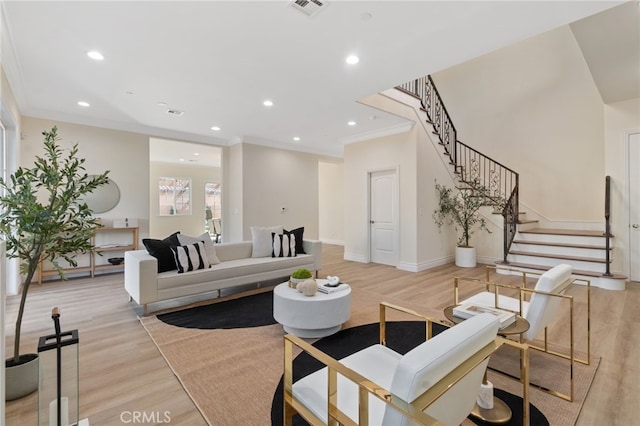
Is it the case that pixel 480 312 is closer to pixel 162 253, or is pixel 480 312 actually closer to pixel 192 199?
pixel 162 253

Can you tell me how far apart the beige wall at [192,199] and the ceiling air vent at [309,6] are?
8.57 meters

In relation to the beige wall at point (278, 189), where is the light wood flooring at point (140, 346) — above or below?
below

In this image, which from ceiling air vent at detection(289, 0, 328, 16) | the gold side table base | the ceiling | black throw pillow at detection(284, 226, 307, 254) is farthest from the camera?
black throw pillow at detection(284, 226, 307, 254)

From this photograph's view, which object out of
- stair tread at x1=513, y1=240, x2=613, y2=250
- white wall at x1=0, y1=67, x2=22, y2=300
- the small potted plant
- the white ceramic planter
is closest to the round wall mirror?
white wall at x1=0, y1=67, x2=22, y2=300

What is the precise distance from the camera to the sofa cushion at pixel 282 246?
4.77 metres

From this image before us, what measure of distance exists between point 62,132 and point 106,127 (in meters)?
0.66

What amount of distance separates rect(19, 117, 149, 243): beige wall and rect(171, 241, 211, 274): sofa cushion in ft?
9.20

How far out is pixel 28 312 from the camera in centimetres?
352

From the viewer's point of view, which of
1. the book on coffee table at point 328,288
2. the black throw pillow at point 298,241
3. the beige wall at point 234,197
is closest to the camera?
the book on coffee table at point 328,288

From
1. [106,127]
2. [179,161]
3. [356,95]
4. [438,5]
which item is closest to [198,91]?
[356,95]

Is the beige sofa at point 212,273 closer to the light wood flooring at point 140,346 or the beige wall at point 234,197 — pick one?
the light wood flooring at point 140,346

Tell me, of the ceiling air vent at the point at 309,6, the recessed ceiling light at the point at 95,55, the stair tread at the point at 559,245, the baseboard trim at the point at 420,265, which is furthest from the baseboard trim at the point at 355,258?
the recessed ceiling light at the point at 95,55

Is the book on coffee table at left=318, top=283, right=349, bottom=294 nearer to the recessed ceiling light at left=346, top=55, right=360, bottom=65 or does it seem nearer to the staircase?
the recessed ceiling light at left=346, top=55, right=360, bottom=65

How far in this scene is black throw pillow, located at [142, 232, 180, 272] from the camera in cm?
367
